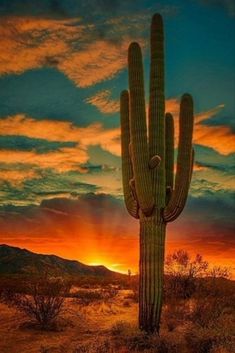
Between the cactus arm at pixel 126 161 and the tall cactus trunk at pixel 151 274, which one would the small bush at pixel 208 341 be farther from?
the cactus arm at pixel 126 161

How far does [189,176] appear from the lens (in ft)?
39.4

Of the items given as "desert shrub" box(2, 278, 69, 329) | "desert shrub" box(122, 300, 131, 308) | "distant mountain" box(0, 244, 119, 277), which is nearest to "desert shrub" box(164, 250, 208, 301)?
"desert shrub" box(122, 300, 131, 308)

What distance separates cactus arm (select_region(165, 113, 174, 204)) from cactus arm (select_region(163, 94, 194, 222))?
62cm

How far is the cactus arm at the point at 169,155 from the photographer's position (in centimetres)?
1269

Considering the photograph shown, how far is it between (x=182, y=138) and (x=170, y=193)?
1.58m

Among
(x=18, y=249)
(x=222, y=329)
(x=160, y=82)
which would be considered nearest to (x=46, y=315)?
(x=222, y=329)

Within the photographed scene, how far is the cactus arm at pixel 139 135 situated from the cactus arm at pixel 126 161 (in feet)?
2.61

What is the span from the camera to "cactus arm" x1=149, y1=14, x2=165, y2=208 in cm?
1173

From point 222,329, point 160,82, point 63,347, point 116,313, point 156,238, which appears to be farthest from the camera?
point 116,313

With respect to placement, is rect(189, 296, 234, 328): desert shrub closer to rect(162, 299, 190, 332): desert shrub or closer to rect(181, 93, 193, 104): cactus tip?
rect(162, 299, 190, 332): desert shrub

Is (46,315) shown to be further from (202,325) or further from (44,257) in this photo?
(44,257)

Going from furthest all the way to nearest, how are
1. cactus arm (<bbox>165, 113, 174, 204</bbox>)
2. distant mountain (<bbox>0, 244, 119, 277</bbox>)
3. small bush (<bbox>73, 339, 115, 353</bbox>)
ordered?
distant mountain (<bbox>0, 244, 119, 277</bbox>), cactus arm (<bbox>165, 113, 174, 204</bbox>), small bush (<bbox>73, 339, 115, 353</bbox>)

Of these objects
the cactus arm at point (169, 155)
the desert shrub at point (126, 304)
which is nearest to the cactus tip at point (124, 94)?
the cactus arm at point (169, 155)

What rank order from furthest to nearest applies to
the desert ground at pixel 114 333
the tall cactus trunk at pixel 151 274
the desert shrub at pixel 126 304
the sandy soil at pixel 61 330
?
the desert shrub at pixel 126 304
the tall cactus trunk at pixel 151 274
the sandy soil at pixel 61 330
the desert ground at pixel 114 333
